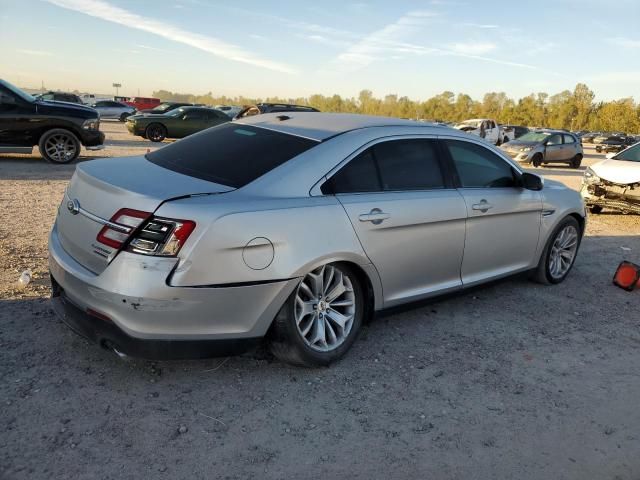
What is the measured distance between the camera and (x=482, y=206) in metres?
4.54

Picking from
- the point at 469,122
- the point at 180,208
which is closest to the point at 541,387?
the point at 180,208

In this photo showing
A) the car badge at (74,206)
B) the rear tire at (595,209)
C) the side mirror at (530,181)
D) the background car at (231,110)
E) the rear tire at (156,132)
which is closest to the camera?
the car badge at (74,206)

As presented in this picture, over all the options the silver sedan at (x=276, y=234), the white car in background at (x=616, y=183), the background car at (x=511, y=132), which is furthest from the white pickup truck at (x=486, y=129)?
the silver sedan at (x=276, y=234)

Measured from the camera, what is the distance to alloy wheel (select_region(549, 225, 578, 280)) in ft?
18.6

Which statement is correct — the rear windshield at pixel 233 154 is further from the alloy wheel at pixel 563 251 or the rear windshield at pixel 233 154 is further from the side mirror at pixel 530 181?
the alloy wheel at pixel 563 251

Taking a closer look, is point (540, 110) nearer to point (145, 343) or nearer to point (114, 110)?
point (114, 110)

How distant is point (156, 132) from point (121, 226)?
19616mm

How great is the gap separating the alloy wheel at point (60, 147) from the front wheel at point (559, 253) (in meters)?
10.5

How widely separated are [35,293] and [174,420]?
7.11 feet

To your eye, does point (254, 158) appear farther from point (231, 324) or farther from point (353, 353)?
point (353, 353)

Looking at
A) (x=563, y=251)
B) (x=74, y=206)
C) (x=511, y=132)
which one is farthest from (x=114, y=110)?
(x=74, y=206)

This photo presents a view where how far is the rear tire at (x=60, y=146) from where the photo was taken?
39.7ft

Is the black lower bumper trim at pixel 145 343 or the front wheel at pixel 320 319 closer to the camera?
the black lower bumper trim at pixel 145 343

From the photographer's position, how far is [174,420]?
2.98 meters
